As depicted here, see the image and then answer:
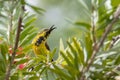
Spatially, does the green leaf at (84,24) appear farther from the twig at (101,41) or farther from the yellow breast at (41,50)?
the yellow breast at (41,50)

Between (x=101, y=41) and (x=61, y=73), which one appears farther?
(x=61, y=73)

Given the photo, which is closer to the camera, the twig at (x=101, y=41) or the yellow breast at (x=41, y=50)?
the twig at (x=101, y=41)

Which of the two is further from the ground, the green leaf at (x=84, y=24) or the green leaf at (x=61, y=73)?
the green leaf at (x=84, y=24)

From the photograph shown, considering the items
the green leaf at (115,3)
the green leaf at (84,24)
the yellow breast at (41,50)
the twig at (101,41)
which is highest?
the yellow breast at (41,50)

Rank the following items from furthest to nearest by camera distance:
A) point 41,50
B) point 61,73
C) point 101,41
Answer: point 41,50, point 61,73, point 101,41

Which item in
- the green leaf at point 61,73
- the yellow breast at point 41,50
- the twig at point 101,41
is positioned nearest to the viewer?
the twig at point 101,41

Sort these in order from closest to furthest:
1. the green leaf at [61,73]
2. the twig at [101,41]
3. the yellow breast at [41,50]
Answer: the twig at [101,41] < the green leaf at [61,73] < the yellow breast at [41,50]

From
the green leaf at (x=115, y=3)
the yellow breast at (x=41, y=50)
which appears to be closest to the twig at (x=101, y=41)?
the green leaf at (x=115, y=3)

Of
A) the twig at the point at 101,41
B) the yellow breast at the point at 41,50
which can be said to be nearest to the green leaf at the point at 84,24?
the twig at the point at 101,41

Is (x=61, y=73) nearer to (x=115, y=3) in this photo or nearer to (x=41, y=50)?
(x=115, y=3)

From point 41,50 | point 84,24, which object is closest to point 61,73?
point 84,24

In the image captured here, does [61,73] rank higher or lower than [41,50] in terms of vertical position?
lower

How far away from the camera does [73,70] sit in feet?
2.72

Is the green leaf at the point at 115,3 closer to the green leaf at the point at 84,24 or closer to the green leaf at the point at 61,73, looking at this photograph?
the green leaf at the point at 84,24
